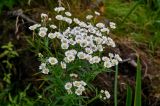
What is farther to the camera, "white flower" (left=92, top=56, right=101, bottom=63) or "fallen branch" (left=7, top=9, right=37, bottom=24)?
"fallen branch" (left=7, top=9, right=37, bottom=24)

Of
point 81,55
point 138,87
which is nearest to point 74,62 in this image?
point 81,55

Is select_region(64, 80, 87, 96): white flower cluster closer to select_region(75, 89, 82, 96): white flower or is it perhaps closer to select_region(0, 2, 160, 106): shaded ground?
select_region(75, 89, 82, 96): white flower

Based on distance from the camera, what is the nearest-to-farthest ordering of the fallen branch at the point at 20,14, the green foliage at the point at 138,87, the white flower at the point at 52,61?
1. the green foliage at the point at 138,87
2. the white flower at the point at 52,61
3. the fallen branch at the point at 20,14

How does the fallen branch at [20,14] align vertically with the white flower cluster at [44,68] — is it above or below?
above

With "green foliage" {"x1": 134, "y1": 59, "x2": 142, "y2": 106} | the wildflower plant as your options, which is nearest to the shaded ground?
the wildflower plant

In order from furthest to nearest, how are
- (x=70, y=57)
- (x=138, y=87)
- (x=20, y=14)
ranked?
(x=20, y=14)
(x=70, y=57)
(x=138, y=87)

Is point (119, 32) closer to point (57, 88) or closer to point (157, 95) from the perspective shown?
point (157, 95)

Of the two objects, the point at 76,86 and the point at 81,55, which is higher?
the point at 81,55

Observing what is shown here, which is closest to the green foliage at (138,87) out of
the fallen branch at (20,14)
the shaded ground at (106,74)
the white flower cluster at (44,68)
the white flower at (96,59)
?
the white flower at (96,59)

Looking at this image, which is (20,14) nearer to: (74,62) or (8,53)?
(8,53)

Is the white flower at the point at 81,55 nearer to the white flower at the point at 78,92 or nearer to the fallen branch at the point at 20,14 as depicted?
the white flower at the point at 78,92

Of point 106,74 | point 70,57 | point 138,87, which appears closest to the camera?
point 138,87
